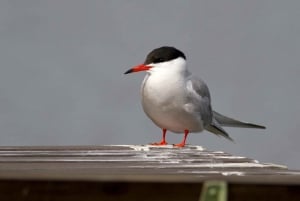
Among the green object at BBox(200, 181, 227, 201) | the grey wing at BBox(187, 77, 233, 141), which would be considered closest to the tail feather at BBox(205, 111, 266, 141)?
the grey wing at BBox(187, 77, 233, 141)

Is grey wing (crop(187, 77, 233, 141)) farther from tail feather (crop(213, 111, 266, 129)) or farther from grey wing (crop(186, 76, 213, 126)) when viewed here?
tail feather (crop(213, 111, 266, 129))

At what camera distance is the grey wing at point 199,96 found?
13.4 feet

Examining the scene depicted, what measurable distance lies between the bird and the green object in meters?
2.55

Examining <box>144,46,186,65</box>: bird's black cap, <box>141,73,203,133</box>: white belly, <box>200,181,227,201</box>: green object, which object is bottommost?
<box>141,73,203,133</box>: white belly

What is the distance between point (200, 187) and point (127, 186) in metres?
0.14

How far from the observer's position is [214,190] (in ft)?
4.47

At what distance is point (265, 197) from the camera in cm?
138

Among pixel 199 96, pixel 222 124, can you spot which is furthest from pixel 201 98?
pixel 222 124

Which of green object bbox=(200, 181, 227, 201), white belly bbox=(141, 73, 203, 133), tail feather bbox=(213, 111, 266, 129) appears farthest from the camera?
tail feather bbox=(213, 111, 266, 129)

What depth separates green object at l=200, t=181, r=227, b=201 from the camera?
1.35 metres

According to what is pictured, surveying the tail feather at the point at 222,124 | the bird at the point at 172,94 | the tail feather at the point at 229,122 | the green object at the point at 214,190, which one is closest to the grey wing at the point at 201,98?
the bird at the point at 172,94

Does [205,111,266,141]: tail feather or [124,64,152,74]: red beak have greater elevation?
[124,64,152,74]: red beak

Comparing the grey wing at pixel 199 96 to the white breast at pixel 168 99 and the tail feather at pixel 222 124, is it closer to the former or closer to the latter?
the white breast at pixel 168 99

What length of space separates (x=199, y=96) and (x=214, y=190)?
2.79 meters
